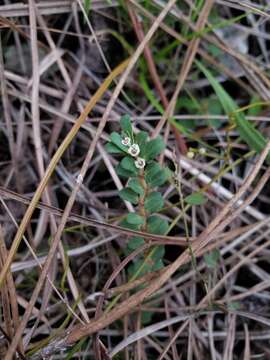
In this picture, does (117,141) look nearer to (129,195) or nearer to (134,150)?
(134,150)

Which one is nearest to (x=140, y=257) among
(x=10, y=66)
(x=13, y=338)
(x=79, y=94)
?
(x=13, y=338)

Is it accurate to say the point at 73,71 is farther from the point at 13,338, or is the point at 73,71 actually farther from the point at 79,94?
the point at 13,338

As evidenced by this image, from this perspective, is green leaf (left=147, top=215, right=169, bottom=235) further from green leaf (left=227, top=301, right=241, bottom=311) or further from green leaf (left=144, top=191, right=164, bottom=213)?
green leaf (left=227, top=301, right=241, bottom=311)

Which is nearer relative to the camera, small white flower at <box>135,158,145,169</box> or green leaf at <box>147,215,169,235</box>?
small white flower at <box>135,158,145,169</box>

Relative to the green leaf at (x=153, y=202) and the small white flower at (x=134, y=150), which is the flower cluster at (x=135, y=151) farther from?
the green leaf at (x=153, y=202)

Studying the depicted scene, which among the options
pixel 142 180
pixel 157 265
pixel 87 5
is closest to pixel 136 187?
pixel 142 180

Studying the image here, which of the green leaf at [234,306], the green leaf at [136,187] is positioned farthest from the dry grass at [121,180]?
the green leaf at [136,187]

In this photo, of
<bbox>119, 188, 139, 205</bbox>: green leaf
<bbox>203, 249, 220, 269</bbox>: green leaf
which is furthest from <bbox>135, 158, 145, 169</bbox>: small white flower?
<bbox>203, 249, 220, 269</bbox>: green leaf
